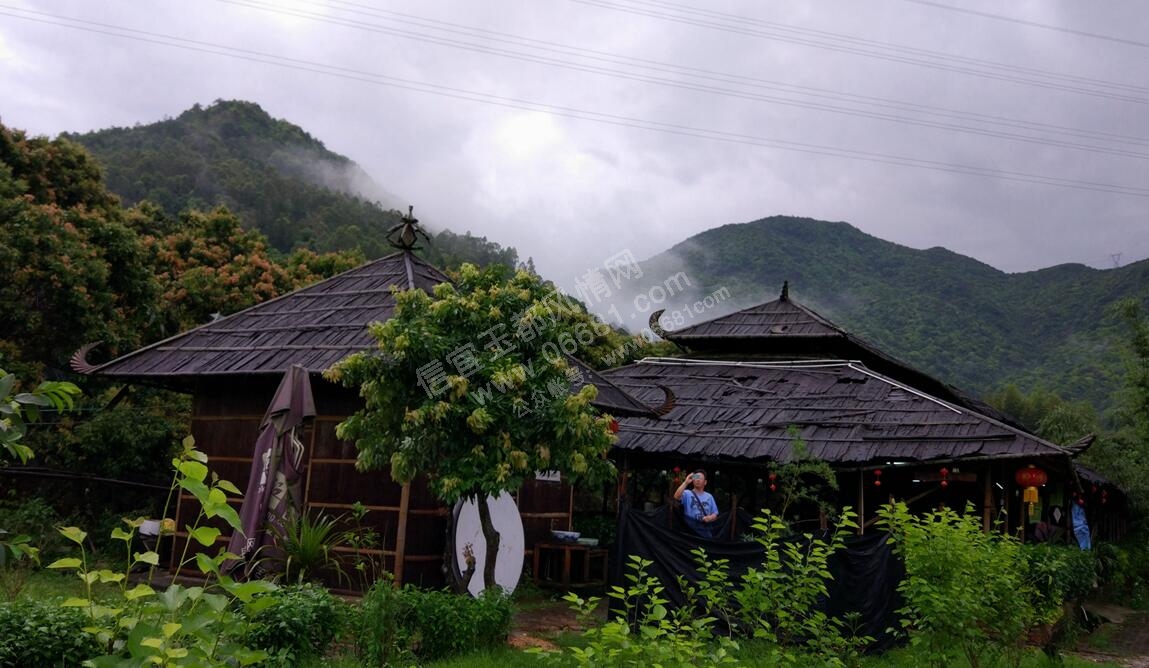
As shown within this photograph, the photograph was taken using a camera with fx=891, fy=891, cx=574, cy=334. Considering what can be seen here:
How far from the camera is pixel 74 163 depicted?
20.1 m

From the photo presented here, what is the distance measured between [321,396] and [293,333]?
1572 mm

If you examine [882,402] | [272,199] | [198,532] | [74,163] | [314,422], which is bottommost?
[198,532]

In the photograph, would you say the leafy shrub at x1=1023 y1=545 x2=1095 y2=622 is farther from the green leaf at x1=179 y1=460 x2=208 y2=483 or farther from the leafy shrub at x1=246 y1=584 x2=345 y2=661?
the green leaf at x1=179 y1=460 x2=208 y2=483

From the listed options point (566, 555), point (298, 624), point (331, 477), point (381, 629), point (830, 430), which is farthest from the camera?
point (830, 430)

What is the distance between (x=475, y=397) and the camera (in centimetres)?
839

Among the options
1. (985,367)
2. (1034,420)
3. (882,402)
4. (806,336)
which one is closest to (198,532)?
(882,402)

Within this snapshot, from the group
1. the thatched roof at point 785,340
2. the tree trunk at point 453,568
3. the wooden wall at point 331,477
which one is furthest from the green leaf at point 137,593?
the thatched roof at point 785,340

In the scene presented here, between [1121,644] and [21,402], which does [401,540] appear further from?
[1121,644]

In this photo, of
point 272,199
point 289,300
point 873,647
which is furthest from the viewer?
point 272,199

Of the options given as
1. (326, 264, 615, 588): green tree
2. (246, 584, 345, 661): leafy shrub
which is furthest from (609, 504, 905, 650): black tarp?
(246, 584, 345, 661): leafy shrub

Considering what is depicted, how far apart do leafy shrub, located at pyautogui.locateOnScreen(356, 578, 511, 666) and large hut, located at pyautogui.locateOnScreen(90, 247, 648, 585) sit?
8.34ft

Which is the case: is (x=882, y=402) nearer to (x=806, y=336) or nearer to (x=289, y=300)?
(x=806, y=336)

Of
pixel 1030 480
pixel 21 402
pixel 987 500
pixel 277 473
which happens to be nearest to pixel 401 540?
pixel 277 473

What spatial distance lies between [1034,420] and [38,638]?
41.4 metres
